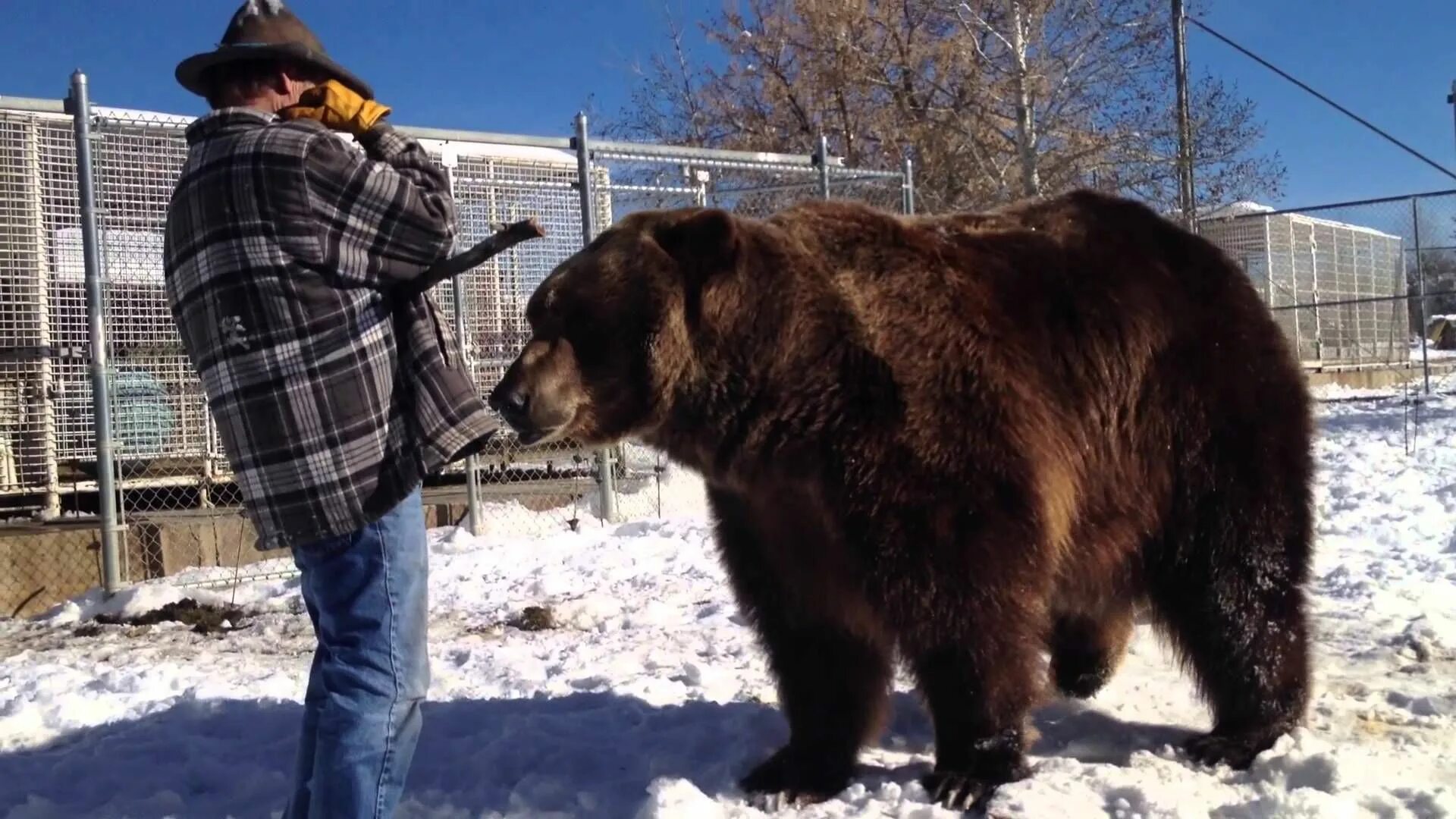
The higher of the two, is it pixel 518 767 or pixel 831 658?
pixel 831 658

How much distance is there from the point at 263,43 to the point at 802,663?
2.22 meters

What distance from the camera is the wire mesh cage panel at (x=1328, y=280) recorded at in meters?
18.6

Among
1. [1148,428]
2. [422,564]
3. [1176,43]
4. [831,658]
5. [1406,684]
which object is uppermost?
[1176,43]

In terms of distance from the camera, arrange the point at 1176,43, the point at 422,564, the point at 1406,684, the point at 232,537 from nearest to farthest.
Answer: the point at 422,564
the point at 1406,684
the point at 232,537
the point at 1176,43

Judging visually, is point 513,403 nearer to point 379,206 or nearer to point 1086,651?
point 379,206

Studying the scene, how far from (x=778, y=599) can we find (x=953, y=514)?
66 cm

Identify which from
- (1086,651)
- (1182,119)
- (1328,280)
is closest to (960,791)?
(1086,651)

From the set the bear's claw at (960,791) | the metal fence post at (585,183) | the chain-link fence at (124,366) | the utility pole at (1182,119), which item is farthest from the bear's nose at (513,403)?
the utility pole at (1182,119)

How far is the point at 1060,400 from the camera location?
11.1 feet

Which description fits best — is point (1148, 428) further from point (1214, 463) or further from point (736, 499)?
point (736, 499)

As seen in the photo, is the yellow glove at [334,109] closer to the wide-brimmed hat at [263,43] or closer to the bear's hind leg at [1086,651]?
the wide-brimmed hat at [263,43]

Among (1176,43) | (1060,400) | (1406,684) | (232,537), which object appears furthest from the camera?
(1176,43)

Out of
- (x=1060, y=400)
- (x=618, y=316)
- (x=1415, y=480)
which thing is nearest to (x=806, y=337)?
(x=618, y=316)

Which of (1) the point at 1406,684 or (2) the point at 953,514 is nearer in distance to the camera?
(2) the point at 953,514
